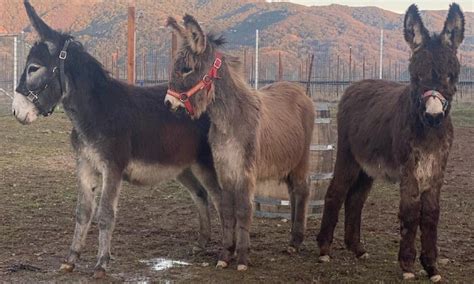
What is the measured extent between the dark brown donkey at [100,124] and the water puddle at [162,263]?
1.69ft

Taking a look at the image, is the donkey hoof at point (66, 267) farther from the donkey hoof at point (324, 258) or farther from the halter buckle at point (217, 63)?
the donkey hoof at point (324, 258)

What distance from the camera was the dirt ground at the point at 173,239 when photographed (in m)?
5.94

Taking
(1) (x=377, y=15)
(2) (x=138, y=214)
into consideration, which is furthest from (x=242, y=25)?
(2) (x=138, y=214)

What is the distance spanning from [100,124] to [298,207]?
245cm

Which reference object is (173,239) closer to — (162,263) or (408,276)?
(162,263)

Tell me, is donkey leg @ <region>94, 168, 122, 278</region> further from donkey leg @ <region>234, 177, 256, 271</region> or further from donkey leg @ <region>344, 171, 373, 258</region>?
donkey leg @ <region>344, 171, 373, 258</region>

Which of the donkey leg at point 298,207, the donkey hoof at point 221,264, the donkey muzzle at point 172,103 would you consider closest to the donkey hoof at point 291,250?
the donkey leg at point 298,207

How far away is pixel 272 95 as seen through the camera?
718 cm

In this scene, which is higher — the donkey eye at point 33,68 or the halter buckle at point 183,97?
the donkey eye at point 33,68

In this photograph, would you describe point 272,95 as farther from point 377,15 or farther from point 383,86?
point 377,15

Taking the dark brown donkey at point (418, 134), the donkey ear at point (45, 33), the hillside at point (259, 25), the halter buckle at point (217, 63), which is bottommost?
the dark brown donkey at point (418, 134)

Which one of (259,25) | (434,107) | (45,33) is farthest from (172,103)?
(259,25)

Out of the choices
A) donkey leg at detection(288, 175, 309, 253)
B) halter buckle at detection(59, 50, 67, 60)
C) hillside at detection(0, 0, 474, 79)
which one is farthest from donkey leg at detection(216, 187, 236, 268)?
hillside at detection(0, 0, 474, 79)

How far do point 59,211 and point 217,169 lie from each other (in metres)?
3.29
